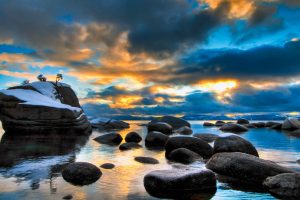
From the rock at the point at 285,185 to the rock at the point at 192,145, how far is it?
26.5 feet

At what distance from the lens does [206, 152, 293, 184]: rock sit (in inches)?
474

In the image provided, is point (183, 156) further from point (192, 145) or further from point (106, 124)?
point (106, 124)

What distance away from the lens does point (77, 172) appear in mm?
11609

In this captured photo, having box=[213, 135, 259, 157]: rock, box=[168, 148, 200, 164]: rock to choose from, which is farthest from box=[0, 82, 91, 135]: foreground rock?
box=[213, 135, 259, 157]: rock

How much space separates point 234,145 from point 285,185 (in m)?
7.16

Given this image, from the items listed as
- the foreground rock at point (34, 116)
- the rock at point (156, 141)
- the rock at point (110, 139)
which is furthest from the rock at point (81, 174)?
the foreground rock at point (34, 116)

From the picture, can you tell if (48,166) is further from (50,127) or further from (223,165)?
(50,127)

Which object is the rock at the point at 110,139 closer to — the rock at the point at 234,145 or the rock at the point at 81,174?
the rock at the point at 234,145

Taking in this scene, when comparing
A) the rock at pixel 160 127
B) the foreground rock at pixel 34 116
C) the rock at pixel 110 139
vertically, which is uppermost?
the foreground rock at pixel 34 116

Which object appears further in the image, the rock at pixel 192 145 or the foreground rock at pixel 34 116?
the foreground rock at pixel 34 116

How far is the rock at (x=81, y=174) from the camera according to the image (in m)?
11.3

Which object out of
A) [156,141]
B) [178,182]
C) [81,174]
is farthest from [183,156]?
[156,141]

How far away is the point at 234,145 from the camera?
56.7 ft

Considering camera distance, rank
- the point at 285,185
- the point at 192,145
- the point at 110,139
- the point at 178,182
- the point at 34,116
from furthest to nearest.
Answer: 1. the point at 34,116
2. the point at 110,139
3. the point at 192,145
4. the point at 178,182
5. the point at 285,185
